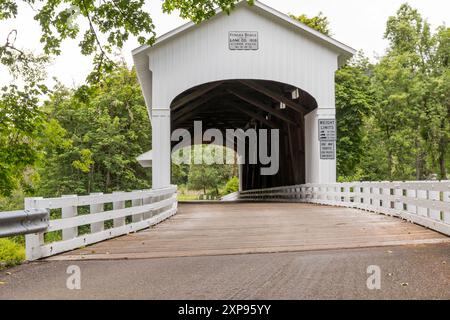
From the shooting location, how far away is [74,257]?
22.7 ft

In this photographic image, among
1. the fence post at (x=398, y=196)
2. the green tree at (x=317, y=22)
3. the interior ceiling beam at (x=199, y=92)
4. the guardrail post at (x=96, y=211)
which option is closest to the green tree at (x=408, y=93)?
the green tree at (x=317, y=22)

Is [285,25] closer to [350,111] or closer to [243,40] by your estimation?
[243,40]

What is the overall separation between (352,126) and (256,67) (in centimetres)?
1441

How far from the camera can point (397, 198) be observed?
37.5 ft

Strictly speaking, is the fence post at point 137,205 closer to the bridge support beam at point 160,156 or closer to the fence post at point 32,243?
the fence post at point 32,243

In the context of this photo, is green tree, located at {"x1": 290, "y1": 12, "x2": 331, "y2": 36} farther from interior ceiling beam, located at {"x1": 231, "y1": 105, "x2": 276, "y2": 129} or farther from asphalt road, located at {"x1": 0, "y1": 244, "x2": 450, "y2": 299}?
asphalt road, located at {"x1": 0, "y1": 244, "x2": 450, "y2": 299}

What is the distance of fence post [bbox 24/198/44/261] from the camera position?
6629 mm

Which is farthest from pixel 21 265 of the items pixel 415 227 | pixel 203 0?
pixel 415 227

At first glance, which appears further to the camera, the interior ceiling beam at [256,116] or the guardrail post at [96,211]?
the interior ceiling beam at [256,116]

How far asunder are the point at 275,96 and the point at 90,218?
11.8 meters

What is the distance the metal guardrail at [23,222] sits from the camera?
237 inches

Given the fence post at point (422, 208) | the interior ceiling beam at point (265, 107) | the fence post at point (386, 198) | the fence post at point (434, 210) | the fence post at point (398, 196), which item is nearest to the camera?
the fence post at point (434, 210)

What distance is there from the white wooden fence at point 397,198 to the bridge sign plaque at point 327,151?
904mm
